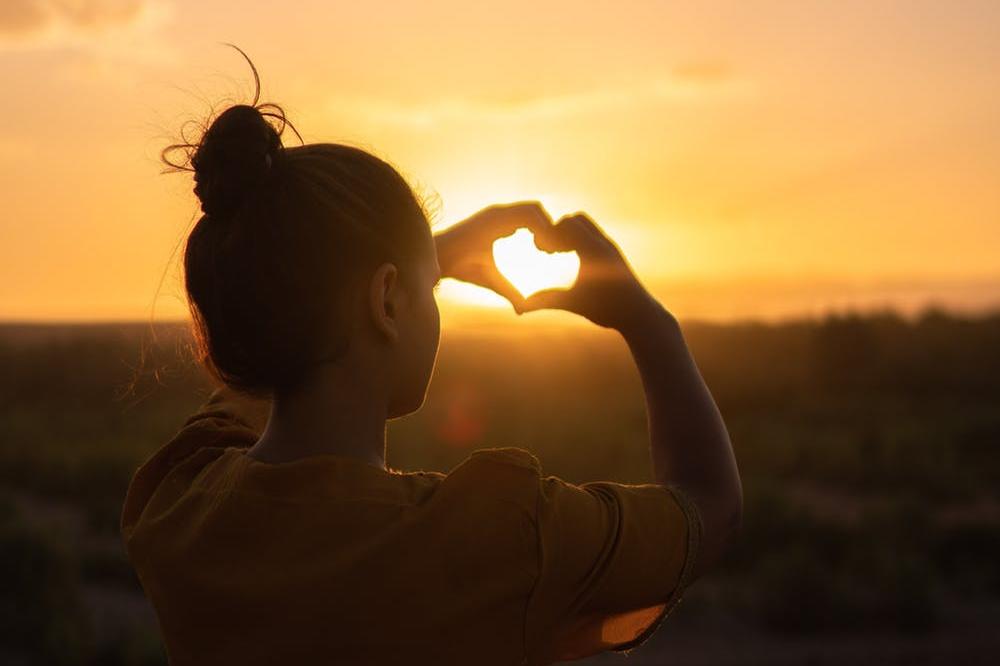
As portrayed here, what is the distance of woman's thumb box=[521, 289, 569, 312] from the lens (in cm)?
169

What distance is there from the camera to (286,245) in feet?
5.19

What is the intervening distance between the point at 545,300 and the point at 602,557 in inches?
14.3

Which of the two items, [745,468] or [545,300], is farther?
[745,468]

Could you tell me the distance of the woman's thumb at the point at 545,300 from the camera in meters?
1.69

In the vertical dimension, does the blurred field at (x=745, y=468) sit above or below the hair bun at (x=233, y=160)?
below

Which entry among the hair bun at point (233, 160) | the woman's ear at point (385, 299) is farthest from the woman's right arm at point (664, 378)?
the hair bun at point (233, 160)

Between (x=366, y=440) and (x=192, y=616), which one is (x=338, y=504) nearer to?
(x=366, y=440)

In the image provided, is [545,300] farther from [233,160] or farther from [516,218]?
[233,160]

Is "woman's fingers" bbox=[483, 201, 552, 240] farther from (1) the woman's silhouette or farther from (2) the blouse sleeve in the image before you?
(2) the blouse sleeve

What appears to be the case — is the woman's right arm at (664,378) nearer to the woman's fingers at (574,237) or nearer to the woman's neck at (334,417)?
the woman's fingers at (574,237)

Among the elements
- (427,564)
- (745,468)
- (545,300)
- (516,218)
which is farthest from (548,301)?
(745,468)

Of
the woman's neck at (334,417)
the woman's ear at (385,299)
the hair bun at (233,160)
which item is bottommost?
Result: the woman's neck at (334,417)

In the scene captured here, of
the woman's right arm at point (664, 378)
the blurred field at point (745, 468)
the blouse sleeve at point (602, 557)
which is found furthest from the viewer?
the blurred field at point (745, 468)

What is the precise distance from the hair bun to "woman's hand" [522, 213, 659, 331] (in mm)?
366
